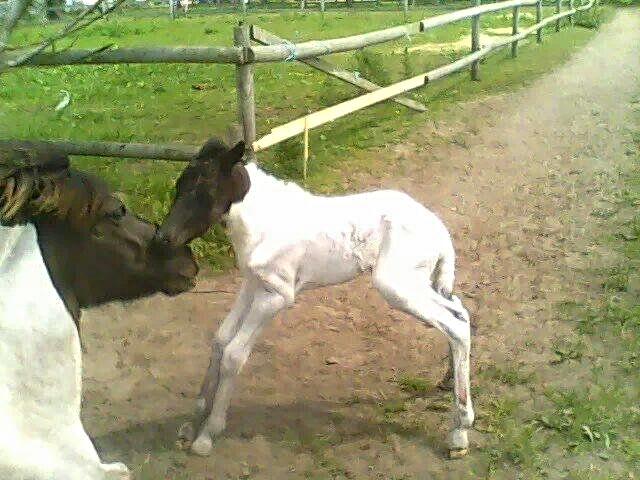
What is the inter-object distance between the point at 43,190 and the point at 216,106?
7.62 m

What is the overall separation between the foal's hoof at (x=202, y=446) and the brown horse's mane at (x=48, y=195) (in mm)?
1516

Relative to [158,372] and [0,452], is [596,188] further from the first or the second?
[0,452]

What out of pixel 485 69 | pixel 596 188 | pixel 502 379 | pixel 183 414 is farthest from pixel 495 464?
pixel 485 69

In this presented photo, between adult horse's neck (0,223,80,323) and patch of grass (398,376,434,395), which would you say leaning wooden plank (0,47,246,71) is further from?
adult horse's neck (0,223,80,323)

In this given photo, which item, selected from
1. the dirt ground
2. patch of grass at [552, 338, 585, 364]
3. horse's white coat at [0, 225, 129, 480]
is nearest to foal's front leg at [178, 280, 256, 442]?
the dirt ground

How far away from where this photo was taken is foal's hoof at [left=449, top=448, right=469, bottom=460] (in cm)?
298

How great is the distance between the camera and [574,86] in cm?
1005

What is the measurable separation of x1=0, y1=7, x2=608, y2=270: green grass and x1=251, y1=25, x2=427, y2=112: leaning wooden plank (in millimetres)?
154

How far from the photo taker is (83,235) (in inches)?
71.6

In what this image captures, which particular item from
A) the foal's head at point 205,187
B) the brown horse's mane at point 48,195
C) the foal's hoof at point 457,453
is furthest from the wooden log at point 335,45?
the brown horse's mane at point 48,195

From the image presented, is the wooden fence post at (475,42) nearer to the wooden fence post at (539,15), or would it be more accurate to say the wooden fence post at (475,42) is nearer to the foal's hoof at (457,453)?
the wooden fence post at (539,15)

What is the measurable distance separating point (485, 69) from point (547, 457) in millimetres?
9668

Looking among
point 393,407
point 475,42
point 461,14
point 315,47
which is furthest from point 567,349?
point 475,42

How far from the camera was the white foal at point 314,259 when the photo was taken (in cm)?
297
